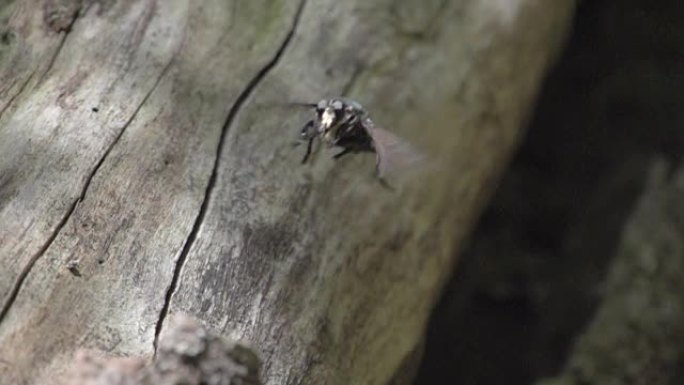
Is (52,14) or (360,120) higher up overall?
(52,14)

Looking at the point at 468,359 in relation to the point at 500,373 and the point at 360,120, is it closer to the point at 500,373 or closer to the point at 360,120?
the point at 500,373

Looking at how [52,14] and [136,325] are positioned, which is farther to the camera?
[52,14]

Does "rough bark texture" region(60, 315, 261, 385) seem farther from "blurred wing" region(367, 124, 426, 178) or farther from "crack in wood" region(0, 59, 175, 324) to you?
"blurred wing" region(367, 124, 426, 178)

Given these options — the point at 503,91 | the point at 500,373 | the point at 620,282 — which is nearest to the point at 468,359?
the point at 500,373

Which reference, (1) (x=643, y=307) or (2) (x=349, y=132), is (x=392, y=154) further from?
(1) (x=643, y=307)

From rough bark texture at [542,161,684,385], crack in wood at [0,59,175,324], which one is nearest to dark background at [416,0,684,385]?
rough bark texture at [542,161,684,385]

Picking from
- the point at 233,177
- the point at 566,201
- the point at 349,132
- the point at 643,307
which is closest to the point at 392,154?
the point at 349,132
